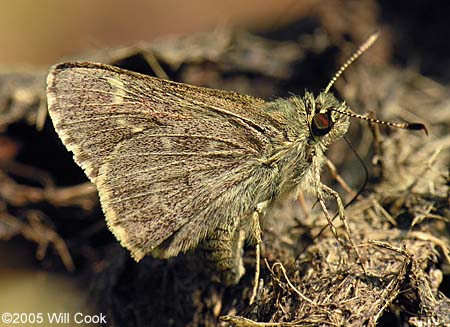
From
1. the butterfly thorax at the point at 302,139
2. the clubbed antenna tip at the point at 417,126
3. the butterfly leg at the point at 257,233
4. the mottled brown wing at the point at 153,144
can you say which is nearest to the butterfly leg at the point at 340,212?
the butterfly thorax at the point at 302,139

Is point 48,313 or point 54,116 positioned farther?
point 48,313

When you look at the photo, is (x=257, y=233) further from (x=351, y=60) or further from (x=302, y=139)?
(x=351, y=60)

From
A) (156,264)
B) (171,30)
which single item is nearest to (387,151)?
(156,264)

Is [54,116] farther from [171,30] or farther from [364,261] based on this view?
→ [171,30]

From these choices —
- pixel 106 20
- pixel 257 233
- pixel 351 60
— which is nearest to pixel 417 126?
pixel 351 60

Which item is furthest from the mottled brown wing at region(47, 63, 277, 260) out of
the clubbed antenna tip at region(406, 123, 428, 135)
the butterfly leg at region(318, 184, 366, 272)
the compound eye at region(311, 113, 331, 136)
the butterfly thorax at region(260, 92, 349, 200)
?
the clubbed antenna tip at region(406, 123, 428, 135)
